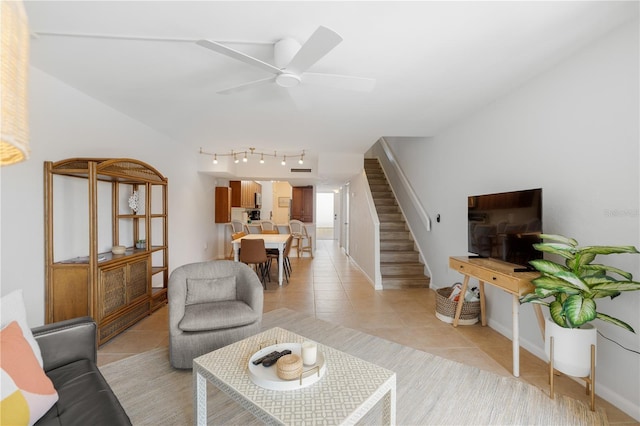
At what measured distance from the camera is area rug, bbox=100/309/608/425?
1.80m

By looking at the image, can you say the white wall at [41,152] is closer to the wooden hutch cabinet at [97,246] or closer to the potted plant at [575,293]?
the wooden hutch cabinet at [97,246]

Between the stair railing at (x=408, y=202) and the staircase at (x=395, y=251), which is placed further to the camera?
the stair railing at (x=408, y=202)

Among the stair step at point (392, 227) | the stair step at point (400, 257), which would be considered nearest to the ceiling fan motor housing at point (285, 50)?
the stair step at point (400, 257)

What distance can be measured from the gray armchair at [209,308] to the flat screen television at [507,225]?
90.1 inches

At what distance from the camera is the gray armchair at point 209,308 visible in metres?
2.28

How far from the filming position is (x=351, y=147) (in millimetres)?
5512

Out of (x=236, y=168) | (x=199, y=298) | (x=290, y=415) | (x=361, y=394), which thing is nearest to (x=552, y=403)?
(x=361, y=394)

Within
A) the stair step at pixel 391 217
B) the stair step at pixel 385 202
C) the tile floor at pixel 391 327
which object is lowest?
the tile floor at pixel 391 327

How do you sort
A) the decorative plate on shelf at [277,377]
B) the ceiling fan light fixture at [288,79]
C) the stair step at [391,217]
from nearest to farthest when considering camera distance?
1. the decorative plate on shelf at [277,377]
2. the ceiling fan light fixture at [288,79]
3. the stair step at [391,217]

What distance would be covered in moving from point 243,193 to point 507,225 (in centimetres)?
742

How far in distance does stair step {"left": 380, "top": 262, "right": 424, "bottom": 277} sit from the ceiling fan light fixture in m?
3.66

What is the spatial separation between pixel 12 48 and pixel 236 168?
22.3 ft

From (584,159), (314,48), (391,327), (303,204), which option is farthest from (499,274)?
(303,204)

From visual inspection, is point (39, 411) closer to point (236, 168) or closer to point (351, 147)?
point (351, 147)
